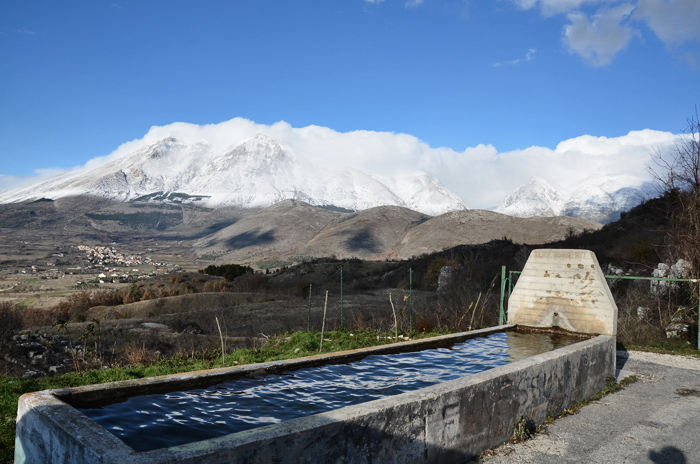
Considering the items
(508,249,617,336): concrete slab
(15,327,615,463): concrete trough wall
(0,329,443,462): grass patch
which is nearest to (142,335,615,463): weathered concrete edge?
(15,327,615,463): concrete trough wall

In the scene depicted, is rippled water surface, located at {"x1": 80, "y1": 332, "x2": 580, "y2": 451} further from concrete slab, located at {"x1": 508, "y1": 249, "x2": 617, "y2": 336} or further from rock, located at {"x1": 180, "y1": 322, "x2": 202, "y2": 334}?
rock, located at {"x1": 180, "y1": 322, "x2": 202, "y2": 334}

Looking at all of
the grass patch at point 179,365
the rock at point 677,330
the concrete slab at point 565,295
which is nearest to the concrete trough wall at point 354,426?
the grass patch at point 179,365

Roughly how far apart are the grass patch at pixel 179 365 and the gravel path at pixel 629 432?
5.04 m

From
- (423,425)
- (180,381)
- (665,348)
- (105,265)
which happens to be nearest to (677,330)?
(665,348)

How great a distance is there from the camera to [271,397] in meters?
5.01

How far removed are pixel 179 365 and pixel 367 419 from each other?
676cm

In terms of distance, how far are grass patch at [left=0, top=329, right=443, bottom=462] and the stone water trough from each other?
158 cm

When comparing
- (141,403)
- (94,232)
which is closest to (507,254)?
(141,403)

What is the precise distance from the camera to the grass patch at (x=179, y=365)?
5930mm

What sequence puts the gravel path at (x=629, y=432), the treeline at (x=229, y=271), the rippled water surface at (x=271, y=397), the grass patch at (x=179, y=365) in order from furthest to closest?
the treeline at (x=229, y=271) → the grass patch at (x=179, y=365) → the gravel path at (x=629, y=432) → the rippled water surface at (x=271, y=397)

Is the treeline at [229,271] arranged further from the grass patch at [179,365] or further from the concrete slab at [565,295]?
the concrete slab at [565,295]

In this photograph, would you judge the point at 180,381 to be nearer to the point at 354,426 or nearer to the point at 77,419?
the point at 77,419

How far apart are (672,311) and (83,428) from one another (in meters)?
13.1

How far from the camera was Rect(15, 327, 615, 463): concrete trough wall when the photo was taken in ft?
9.83
